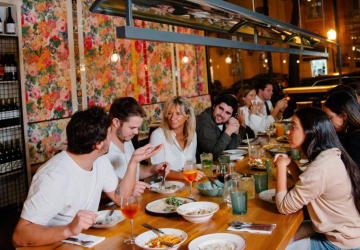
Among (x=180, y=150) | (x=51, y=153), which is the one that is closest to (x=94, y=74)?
(x=51, y=153)

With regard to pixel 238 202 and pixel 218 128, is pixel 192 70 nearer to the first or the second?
pixel 218 128

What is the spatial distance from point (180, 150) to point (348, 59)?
7000 mm

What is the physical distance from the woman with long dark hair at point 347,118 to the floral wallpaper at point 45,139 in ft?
10.8

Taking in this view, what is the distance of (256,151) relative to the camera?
3.05 m

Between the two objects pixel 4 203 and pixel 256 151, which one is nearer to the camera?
pixel 256 151

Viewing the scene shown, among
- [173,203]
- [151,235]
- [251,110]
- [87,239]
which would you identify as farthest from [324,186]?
[251,110]

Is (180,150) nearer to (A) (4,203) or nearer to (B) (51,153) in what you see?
(B) (51,153)

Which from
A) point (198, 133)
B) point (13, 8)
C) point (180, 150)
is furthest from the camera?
point (13, 8)

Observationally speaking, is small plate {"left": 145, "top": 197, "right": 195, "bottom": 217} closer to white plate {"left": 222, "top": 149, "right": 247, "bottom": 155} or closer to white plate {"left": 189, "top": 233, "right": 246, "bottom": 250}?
white plate {"left": 189, "top": 233, "right": 246, "bottom": 250}

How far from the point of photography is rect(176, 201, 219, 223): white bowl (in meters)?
1.86

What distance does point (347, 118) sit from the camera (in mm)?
2863

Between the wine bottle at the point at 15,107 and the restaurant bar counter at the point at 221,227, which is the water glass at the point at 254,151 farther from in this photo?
the wine bottle at the point at 15,107

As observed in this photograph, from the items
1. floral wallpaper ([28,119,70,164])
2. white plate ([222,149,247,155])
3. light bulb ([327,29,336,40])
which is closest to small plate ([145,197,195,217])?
white plate ([222,149,247,155])

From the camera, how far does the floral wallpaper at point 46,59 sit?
15.0 feet
